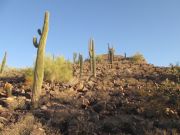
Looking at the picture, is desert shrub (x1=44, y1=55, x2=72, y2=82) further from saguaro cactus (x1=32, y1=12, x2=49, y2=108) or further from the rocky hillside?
saguaro cactus (x1=32, y1=12, x2=49, y2=108)

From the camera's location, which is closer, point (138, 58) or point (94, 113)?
point (94, 113)

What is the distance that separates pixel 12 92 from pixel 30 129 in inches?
271

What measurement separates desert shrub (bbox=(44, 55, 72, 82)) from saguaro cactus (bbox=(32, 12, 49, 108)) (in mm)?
5253

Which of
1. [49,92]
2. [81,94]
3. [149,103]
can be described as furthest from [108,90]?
[149,103]

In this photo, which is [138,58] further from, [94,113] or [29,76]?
[94,113]

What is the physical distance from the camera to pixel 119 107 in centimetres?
1432

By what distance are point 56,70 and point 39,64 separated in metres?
6.02

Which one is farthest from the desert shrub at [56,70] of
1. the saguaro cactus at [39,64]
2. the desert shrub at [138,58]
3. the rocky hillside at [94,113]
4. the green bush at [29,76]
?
the desert shrub at [138,58]

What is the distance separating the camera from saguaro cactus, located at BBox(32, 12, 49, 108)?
15695mm

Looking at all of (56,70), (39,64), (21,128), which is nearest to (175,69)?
(56,70)

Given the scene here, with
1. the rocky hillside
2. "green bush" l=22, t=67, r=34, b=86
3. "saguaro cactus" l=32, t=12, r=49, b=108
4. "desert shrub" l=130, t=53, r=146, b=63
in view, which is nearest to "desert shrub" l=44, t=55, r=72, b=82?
"green bush" l=22, t=67, r=34, b=86

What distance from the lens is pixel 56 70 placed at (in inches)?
877

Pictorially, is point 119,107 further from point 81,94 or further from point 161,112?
point 81,94

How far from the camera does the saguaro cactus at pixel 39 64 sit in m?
15.7
